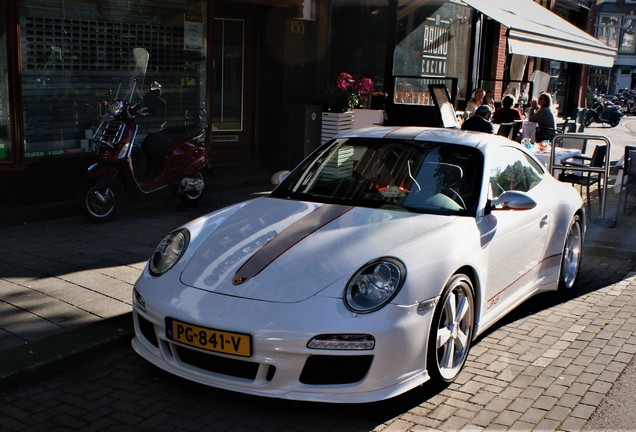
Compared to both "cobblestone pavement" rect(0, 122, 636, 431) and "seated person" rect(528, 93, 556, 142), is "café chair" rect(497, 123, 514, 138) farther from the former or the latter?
"cobblestone pavement" rect(0, 122, 636, 431)

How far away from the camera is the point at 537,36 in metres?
13.4

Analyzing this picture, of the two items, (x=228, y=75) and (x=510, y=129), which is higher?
(x=228, y=75)

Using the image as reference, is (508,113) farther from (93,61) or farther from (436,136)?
(436,136)

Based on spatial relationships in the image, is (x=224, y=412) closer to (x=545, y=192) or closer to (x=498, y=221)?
(x=498, y=221)

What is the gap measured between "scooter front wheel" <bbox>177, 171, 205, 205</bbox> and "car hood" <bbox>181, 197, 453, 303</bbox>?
3848mm

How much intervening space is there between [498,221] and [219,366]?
2210 mm

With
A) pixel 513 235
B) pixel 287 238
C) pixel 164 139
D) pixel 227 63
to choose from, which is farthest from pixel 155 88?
pixel 513 235

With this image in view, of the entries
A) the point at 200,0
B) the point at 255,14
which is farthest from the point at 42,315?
the point at 255,14

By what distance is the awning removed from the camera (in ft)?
42.0

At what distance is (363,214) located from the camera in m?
4.93

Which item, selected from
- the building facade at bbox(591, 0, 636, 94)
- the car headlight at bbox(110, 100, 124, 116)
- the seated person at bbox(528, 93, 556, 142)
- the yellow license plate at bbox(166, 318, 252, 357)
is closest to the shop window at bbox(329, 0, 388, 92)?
the seated person at bbox(528, 93, 556, 142)

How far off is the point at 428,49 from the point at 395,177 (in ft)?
37.8

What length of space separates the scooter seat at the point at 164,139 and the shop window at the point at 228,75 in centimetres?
241

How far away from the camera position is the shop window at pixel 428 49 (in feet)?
45.5
